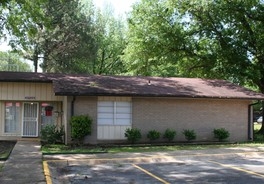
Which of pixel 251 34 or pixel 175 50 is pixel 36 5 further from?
pixel 251 34

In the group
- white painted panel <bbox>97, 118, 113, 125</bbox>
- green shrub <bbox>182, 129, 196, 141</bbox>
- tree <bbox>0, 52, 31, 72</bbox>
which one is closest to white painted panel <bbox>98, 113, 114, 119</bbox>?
white painted panel <bbox>97, 118, 113, 125</bbox>

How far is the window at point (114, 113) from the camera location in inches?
811

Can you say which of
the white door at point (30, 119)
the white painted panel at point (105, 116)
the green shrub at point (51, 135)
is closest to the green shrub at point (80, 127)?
the white painted panel at point (105, 116)

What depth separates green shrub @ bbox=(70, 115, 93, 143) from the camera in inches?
753

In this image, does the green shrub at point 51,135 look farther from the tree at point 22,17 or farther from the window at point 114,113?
the tree at point 22,17

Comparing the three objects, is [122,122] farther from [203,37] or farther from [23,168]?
[203,37]

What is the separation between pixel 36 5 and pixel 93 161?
1262 centimetres

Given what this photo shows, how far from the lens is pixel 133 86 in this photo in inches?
875

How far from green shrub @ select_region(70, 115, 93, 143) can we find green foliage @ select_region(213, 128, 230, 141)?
738cm

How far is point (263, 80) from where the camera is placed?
29.3m

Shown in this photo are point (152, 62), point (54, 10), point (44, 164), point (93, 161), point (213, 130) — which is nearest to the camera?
point (44, 164)

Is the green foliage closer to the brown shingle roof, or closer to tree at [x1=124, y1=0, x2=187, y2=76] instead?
the brown shingle roof

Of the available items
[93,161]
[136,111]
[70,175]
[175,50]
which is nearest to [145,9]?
[175,50]

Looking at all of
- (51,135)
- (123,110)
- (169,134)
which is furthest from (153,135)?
(51,135)
